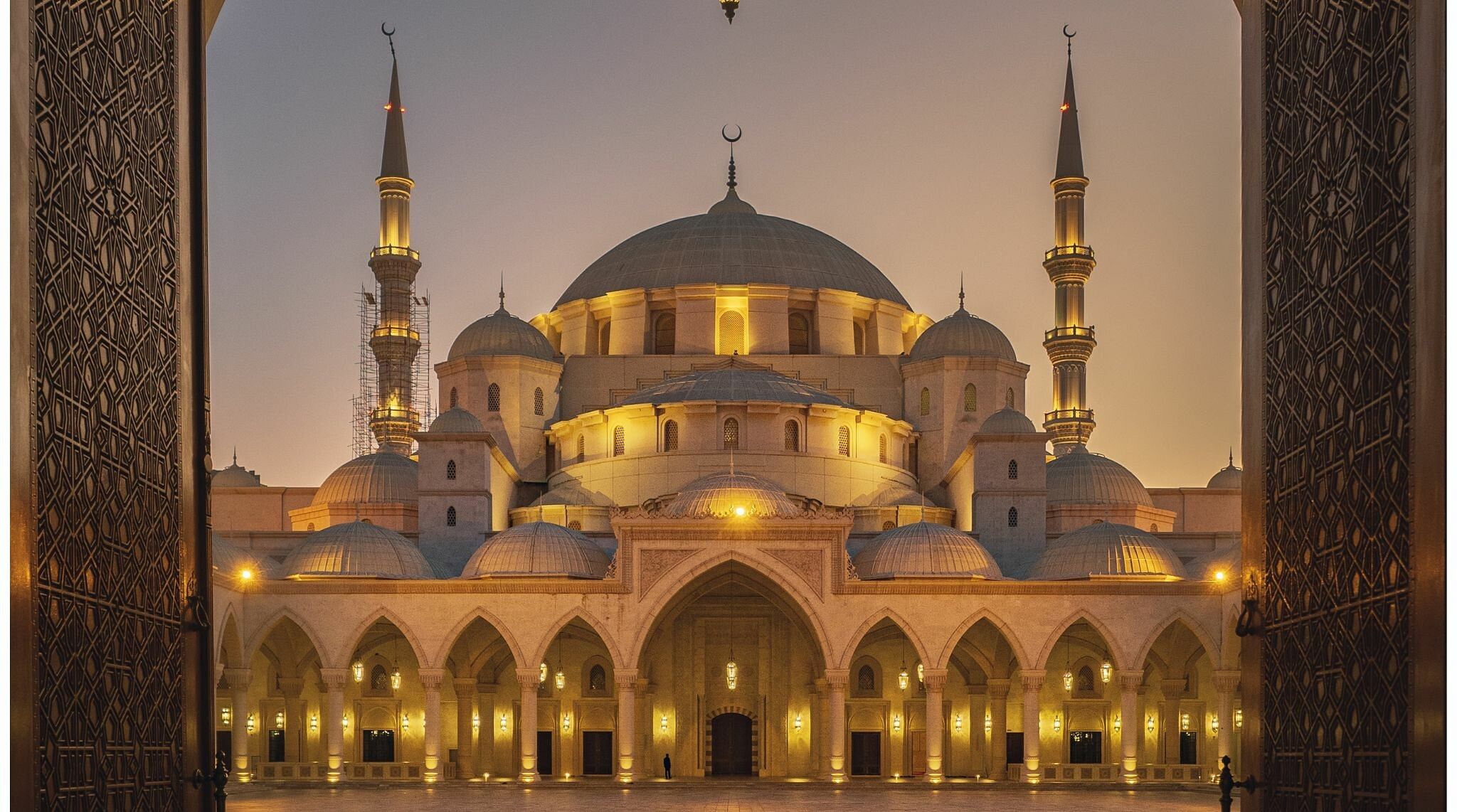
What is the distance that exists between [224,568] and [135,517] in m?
25.0

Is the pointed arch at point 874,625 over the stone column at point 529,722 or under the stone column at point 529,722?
over

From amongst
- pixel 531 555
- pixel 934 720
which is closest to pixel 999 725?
pixel 934 720

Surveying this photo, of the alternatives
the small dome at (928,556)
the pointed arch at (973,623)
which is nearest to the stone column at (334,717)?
the small dome at (928,556)

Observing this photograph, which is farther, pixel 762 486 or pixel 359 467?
pixel 359 467

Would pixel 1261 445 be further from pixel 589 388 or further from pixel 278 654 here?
pixel 589 388

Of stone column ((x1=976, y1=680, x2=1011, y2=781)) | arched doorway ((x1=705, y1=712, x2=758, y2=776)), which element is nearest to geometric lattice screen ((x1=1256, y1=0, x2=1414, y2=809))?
stone column ((x1=976, y1=680, x2=1011, y2=781))

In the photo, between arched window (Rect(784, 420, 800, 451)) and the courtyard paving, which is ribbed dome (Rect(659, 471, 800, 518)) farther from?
the courtyard paving

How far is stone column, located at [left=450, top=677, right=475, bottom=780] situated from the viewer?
37781 millimetres

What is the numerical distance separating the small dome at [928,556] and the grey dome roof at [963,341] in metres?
8.04

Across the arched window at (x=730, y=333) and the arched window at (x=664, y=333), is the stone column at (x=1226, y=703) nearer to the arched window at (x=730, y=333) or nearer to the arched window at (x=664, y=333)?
the arched window at (x=730, y=333)

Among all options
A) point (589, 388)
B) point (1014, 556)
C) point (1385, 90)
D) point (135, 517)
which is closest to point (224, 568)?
point (589, 388)

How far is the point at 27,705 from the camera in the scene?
25.7ft

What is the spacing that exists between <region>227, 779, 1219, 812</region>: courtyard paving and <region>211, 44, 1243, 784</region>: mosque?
164cm

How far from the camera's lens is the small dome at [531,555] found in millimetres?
35531
